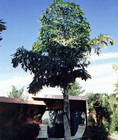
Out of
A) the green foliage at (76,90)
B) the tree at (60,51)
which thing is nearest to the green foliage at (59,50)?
the tree at (60,51)

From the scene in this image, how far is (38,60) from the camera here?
17.2m

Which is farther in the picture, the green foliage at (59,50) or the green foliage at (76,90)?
the green foliage at (76,90)

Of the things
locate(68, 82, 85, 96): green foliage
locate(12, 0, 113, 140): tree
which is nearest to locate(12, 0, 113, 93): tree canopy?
locate(12, 0, 113, 140): tree

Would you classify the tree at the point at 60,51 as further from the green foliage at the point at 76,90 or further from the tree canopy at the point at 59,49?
the green foliage at the point at 76,90

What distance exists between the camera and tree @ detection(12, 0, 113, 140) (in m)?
16.9

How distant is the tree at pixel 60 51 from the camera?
1691 centimetres

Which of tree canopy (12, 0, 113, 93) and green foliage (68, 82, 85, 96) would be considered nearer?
tree canopy (12, 0, 113, 93)

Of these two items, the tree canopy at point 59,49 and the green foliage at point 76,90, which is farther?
the green foliage at point 76,90

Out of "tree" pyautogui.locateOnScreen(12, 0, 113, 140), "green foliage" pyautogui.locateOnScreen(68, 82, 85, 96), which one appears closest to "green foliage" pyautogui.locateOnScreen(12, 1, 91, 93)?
"tree" pyautogui.locateOnScreen(12, 0, 113, 140)

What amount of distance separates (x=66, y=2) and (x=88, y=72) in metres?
7.22

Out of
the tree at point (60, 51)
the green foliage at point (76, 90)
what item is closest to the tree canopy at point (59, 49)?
the tree at point (60, 51)

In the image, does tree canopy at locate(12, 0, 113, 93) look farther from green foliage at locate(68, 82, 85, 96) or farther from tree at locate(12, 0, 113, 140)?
green foliage at locate(68, 82, 85, 96)

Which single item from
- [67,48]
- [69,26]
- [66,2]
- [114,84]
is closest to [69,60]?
[67,48]

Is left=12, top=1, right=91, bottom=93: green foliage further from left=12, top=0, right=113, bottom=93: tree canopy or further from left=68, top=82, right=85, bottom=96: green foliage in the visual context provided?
left=68, top=82, right=85, bottom=96: green foliage
